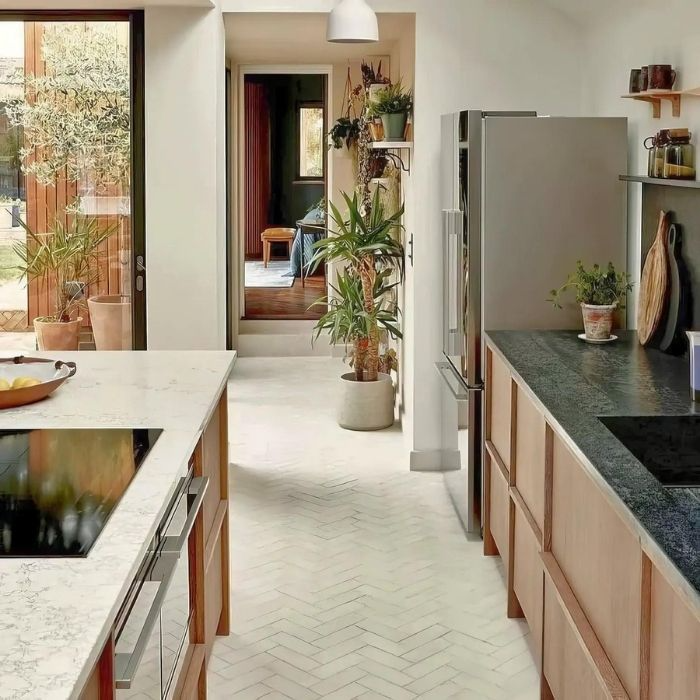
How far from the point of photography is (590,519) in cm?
247

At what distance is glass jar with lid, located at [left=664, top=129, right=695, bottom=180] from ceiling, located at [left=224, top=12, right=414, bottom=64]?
6.71 feet

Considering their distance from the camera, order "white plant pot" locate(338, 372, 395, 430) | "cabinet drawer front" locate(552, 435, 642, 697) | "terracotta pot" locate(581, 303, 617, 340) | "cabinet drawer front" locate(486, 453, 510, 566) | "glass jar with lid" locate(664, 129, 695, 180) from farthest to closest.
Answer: "white plant pot" locate(338, 372, 395, 430), "terracotta pot" locate(581, 303, 617, 340), "cabinet drawer front" locate(486, 453, 510, 566), "glass jar with lid" locate(664, 129, 695, 180), "cabinet drawer front" locate(552, 435, 642, 697)

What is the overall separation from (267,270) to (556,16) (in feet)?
14.4

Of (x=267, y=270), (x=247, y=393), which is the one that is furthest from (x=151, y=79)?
(x=267, y=270)

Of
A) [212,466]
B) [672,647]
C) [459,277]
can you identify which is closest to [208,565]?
[212,466]

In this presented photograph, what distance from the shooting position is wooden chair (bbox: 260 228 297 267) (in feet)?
30.7

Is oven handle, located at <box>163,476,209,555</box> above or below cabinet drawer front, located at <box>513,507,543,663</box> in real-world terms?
above

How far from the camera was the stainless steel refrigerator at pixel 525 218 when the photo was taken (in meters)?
4.34

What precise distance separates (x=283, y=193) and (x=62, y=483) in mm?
7663

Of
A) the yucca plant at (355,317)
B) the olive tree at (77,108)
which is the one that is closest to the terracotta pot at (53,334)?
Answer: the olive tree at (77,108)

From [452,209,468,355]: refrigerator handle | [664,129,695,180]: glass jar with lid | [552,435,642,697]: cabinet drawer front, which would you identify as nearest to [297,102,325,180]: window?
[452,209,468,355]: refrigerator handle

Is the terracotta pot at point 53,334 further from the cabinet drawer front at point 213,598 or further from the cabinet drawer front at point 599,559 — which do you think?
the cabinet drawer front at point 599,559

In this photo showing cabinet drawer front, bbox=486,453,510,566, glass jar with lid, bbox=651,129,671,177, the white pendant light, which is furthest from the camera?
the white pendant light

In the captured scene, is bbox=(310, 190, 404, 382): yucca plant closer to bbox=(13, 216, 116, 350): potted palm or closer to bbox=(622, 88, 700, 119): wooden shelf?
bbox=(13, 216, 116, 350): potted palm
